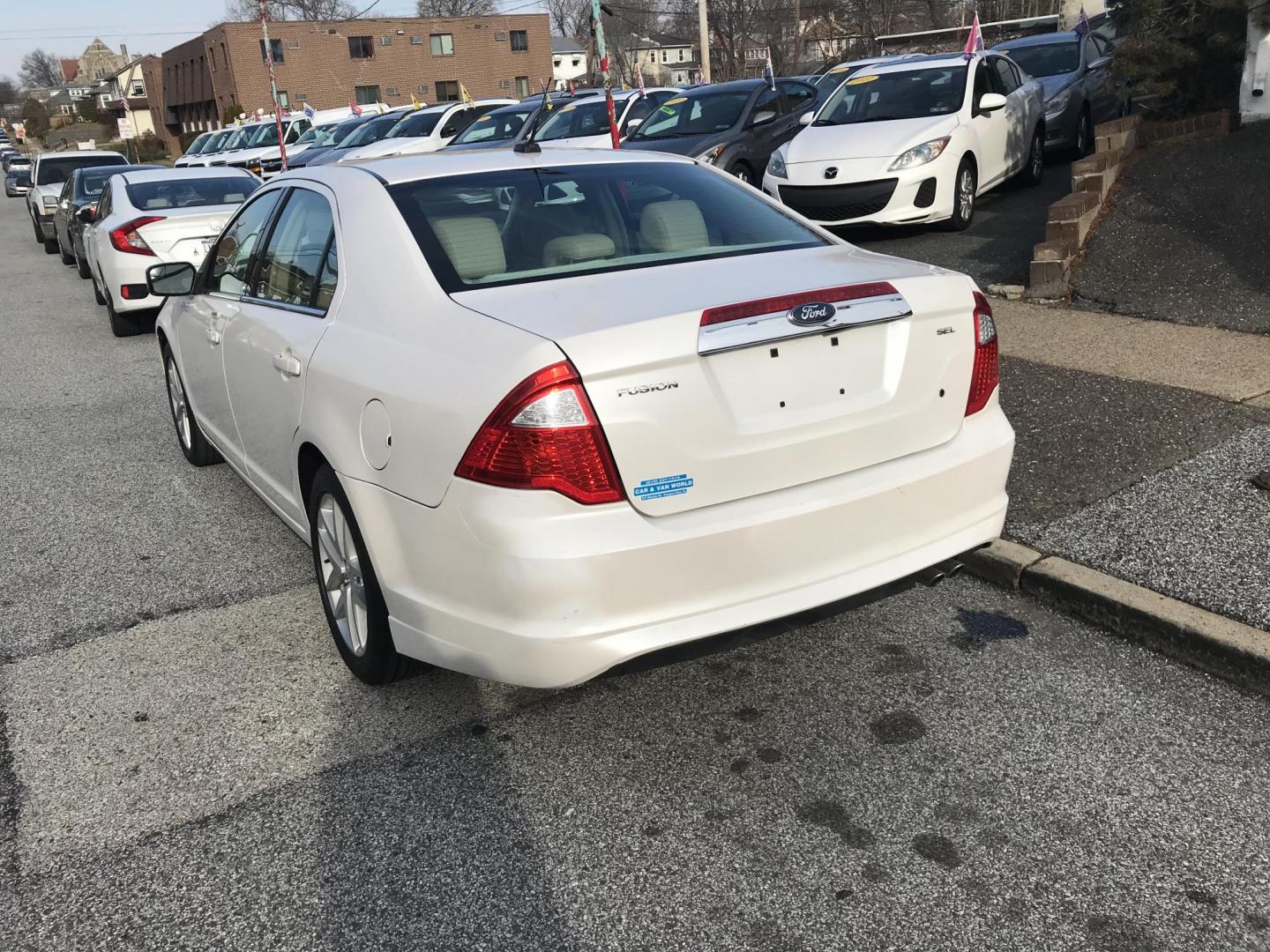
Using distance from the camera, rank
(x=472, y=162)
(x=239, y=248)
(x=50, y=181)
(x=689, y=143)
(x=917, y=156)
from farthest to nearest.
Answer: (x=50, y=181) → (x=689, y=143) → (x=917, y=156) → (x=239, y=248) → (x=472, y=162)

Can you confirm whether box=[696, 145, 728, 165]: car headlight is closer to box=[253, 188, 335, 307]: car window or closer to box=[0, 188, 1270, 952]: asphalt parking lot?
A: box=[253, 188, 335, 307]: car window

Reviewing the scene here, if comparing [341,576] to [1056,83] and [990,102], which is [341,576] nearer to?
[990,102]

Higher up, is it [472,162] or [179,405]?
[472,162]

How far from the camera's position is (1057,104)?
1424 centimetres

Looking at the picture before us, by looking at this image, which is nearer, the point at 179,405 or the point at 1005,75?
the point at 179,405

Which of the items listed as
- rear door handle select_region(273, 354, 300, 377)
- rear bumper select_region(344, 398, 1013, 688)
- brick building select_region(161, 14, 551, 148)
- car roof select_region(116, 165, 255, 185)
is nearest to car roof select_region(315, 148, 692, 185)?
rear door handle select_region(273, 354, 300, 377)

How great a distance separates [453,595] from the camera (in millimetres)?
3068

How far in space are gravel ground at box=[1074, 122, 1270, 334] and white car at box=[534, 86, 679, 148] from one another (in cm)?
778

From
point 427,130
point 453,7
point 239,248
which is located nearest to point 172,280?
point 239,248

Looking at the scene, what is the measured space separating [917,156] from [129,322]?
26.5ft

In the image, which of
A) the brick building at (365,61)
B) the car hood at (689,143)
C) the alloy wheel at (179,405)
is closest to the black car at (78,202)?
the car hood at (689,143)

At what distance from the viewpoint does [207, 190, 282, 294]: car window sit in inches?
192

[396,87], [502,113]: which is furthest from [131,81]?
[502,113]

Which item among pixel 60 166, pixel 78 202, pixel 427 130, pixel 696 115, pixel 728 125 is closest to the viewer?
pixel 728 125
